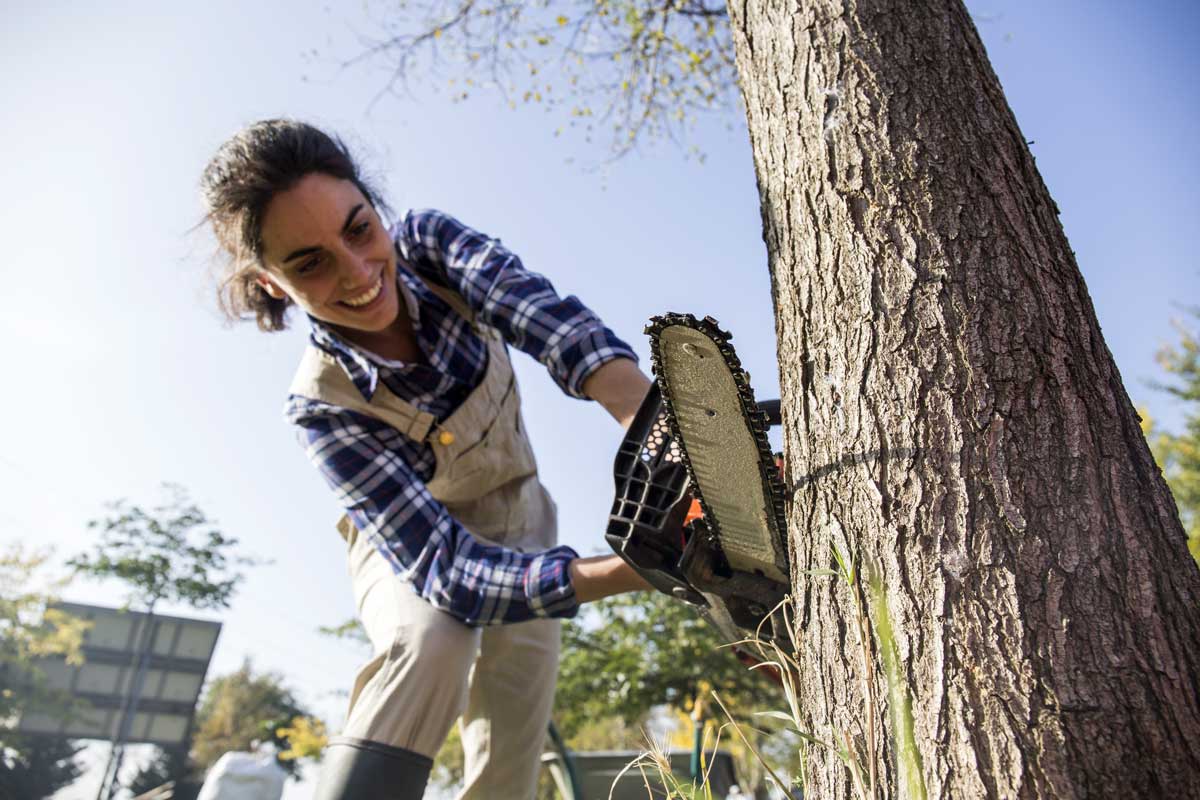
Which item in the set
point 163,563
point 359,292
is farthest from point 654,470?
point 163,563

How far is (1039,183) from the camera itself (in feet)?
3.92

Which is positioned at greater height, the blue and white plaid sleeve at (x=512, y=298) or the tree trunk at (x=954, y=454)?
the blue and white plaid sleeve at (x=512, y=298)

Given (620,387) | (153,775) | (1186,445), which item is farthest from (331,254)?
(153,775)

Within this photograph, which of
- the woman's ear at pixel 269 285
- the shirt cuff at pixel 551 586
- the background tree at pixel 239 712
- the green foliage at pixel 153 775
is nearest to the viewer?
the shirt cuff at pixel 551 586

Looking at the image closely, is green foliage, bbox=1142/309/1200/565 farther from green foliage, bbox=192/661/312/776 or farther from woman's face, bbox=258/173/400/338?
green foliage, bbox=192/661/312/776

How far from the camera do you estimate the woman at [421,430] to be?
1.90 metres

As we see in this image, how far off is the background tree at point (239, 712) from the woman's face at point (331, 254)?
26.1 meters

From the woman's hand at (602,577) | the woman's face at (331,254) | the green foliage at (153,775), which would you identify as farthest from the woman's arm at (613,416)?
the green foliage at (153,775)

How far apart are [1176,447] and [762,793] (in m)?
10.8

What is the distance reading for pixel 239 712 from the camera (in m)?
28.0

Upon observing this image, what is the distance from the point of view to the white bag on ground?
14.5 ft

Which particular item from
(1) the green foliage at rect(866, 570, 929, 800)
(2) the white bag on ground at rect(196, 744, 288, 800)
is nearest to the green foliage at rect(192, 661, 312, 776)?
(2) the white bag on ground at rect(196, 744, 288, 800)

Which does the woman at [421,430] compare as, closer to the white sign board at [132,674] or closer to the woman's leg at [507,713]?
the woman's leg at [507,713]

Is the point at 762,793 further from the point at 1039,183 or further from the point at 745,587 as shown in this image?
the point at 1039,183
